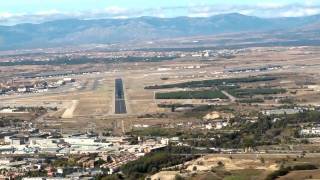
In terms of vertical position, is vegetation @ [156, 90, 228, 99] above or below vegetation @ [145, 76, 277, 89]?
below

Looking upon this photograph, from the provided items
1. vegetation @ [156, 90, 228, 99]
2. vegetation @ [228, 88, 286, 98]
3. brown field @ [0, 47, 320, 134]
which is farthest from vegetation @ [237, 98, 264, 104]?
vegetation @ [156, 90, 228, 99]

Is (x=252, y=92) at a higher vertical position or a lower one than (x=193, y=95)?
higher

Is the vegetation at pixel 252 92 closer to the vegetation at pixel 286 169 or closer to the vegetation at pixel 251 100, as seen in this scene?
the vegetation at pixel 251 100

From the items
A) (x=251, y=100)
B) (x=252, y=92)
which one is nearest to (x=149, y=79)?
(x=252, y=92)

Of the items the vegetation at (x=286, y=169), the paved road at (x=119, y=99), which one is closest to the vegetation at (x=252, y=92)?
the paved road at (x=119, y=99)

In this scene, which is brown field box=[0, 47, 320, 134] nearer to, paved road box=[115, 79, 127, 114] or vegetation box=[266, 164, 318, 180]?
paved road box=[115, 79, 127, 114]

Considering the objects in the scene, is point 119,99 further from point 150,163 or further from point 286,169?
point 286,169
